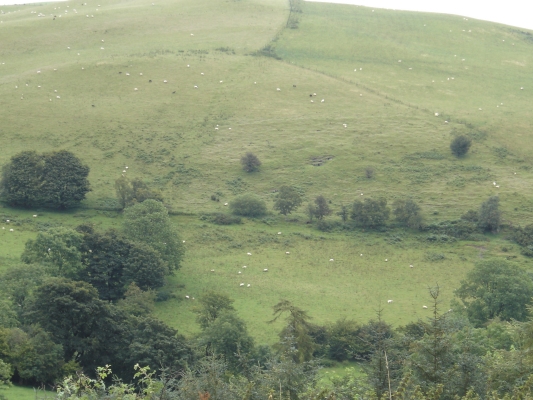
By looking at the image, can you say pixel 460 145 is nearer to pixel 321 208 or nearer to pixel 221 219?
pixel 321 208

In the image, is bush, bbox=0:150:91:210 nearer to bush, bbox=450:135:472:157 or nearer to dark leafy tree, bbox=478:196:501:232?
dark leafy tree, bbox=478:196:501:232

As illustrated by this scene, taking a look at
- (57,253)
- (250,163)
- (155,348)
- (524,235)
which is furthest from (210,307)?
(524,235)

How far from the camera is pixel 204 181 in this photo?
96.4m

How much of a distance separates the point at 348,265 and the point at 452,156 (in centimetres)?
3606

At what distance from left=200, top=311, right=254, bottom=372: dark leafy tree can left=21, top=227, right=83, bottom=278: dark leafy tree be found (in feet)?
54.2

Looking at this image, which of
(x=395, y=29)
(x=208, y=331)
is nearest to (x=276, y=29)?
(x=395, y=29)

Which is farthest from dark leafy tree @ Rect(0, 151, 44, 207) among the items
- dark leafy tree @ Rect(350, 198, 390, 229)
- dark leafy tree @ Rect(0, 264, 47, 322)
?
dark leafy tree @ Rect(350, 198, 390, 229)

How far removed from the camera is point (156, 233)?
70.9 metres

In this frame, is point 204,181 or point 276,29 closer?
point 204,181

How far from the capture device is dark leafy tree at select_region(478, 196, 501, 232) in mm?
87250

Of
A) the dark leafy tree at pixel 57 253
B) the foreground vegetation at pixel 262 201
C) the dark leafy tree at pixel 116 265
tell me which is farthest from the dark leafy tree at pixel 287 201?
the dark leafy tree at pixel 57 253

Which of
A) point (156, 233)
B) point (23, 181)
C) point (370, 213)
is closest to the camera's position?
point (156, 233)

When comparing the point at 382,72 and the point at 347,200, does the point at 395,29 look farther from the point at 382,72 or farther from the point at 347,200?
the point at 347,200

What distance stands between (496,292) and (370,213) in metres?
28.5
